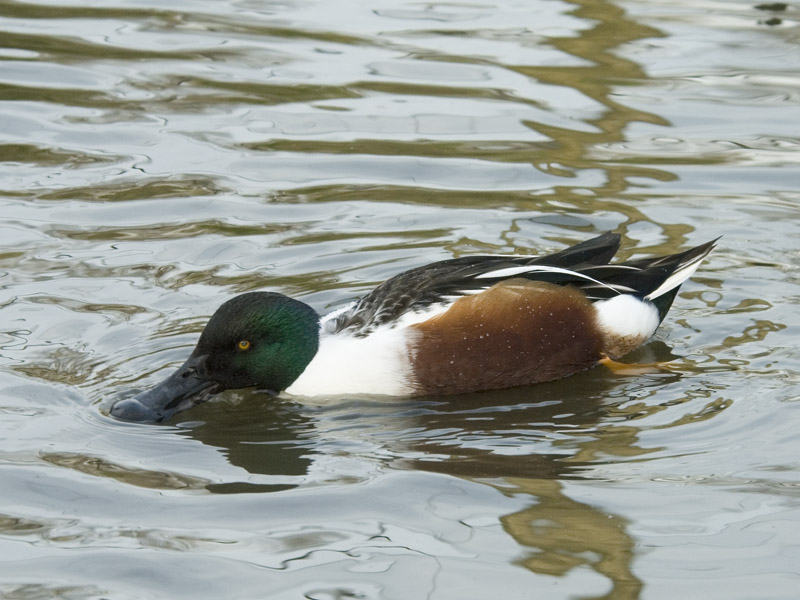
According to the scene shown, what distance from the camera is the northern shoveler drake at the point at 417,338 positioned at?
6.26 m

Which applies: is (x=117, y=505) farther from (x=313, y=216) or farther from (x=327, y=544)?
(x=313, y=216)

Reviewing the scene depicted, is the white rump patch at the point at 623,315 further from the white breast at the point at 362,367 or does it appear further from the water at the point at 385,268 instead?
the white breast at the point at 362,367

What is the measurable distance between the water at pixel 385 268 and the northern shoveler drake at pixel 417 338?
128mm

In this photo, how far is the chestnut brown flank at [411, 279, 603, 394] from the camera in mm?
6289

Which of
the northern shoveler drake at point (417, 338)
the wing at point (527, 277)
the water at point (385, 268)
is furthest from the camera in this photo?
the wing at point (527, 277)

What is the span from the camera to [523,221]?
27.6ft

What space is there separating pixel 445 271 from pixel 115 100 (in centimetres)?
467

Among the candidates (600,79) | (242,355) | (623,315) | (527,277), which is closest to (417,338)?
(527,277)

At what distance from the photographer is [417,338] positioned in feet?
20.6

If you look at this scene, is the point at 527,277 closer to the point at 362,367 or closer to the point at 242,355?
the point at 362,367

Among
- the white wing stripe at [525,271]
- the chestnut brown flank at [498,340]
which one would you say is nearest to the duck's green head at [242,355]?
the chestnut brown flank at [498,340]

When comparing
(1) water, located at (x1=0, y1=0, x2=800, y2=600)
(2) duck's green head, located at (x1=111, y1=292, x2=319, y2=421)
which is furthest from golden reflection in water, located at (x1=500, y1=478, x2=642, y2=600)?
(2) duck's green head, located at (x1=111, y1=292, x2=319, y2=421)

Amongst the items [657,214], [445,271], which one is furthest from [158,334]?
[657,214]

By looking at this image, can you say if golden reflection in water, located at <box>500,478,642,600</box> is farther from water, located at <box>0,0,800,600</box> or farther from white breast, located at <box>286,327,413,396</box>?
white breast, located at <box>286,327,413,396</box>
